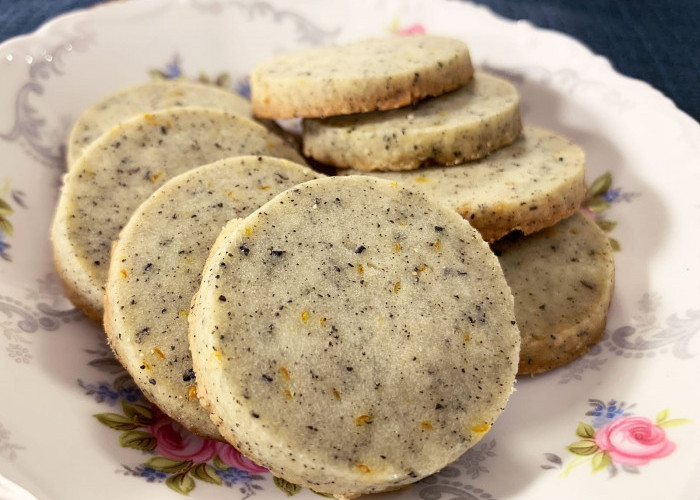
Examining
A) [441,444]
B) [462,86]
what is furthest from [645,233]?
[441,444]

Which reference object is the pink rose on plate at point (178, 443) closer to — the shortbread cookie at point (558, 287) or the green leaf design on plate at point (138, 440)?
the green leaf design on plate at point (138, 440)

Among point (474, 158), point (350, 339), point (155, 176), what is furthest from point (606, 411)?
point (155, 176)

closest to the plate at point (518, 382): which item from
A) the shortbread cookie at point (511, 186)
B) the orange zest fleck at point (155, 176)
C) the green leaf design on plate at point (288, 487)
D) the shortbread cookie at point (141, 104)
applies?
the green leaf design on plate at point (288, 487)

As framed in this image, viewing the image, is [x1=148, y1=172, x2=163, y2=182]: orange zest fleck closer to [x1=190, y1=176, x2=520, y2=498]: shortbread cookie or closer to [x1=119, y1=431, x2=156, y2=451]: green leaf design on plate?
[x1=190, y1=176, x2=520, y2=498]: shortbread cookie

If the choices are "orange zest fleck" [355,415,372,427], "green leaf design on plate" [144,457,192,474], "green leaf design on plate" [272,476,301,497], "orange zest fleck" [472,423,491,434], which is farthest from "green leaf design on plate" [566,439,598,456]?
"green leaf design on plate" [144,457,192,474]

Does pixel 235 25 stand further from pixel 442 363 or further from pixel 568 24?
pixel 442 363
